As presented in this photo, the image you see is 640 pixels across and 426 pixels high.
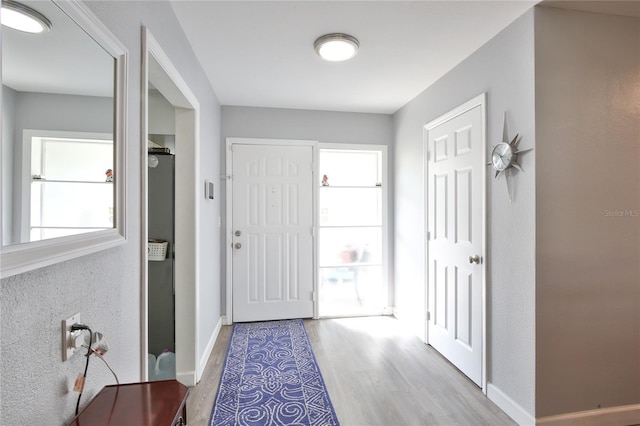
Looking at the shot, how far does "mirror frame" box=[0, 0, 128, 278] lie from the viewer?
2.09 ft

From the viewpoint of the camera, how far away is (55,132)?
0.78 meters

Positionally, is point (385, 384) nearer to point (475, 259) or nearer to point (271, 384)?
point (271, 384)

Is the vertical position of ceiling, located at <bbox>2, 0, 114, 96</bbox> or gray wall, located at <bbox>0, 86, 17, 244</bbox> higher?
ceiling, located at <bbox>2, 0, 114, 96</bbox>

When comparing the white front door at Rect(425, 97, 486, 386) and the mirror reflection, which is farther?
the white front door at Rect(425, 97, 486, 386)

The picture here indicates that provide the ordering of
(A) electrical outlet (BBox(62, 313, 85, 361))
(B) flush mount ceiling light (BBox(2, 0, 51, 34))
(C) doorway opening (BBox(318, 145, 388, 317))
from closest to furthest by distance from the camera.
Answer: (B) flush mount ceiling light (BBox(2, 0, 51, 34)), (A) electrical outlet (BBox(62, 313, 85, 361)), (C) doorway opening (BBox(318, 145, 388, 317))

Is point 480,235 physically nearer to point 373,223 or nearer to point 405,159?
point 405,159

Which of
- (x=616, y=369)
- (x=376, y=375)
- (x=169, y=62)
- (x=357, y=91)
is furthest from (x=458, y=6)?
(x=376, y=375)

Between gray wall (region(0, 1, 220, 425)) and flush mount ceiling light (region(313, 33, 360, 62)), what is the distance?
3.01ft

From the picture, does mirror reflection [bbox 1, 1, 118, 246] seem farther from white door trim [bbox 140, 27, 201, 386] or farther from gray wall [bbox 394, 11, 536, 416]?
gray wall [bbox 394, 11, 536, 416]

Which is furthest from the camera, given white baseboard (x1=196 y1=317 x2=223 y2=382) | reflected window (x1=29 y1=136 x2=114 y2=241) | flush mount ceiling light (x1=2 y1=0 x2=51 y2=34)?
white baseboard (x1=196 y1=317 x2=223 y2=382)

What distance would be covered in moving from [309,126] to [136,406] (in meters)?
3.12

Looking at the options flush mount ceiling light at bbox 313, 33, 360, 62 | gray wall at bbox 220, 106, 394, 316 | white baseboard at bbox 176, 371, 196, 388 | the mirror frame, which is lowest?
white baseboard at bbox 176, 371, 196, 388

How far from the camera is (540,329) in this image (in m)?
1.75

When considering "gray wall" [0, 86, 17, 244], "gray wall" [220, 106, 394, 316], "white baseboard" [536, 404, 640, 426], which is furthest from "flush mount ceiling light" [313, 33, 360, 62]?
"white baseboard" [536, 404, 640, 426]
